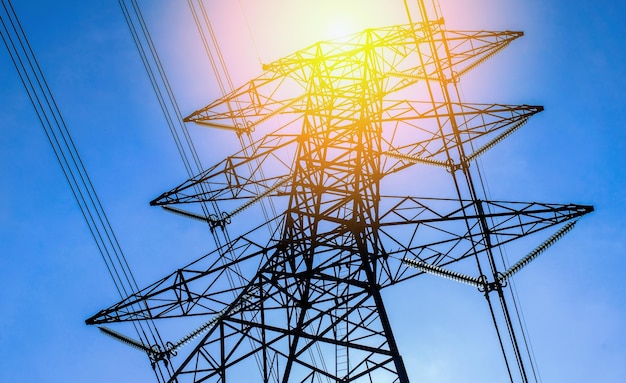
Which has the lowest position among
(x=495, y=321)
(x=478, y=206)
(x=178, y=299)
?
(x=495, y=321)

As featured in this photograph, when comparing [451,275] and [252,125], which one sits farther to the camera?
[252,125]

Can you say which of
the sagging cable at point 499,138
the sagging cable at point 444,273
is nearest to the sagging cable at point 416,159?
the sagging cable at point 499,138

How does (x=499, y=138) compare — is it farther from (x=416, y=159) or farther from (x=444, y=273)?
(x=444, y=273)

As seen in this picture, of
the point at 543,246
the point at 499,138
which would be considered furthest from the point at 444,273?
the point at 499,138

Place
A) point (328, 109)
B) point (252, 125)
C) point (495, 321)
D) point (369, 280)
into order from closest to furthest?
1. point (369, 280)
2. point (495, 321)
3. point (328, 109)
4. point (252, 125)

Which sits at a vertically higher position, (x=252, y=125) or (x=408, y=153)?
(x=252, y=125)

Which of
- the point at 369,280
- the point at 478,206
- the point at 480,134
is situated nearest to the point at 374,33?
the point at 480,134

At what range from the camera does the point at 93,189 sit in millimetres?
11336

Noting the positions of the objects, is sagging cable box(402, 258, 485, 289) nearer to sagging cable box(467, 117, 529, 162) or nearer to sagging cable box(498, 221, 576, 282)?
sagging cable box(498, 221, 576, 282)

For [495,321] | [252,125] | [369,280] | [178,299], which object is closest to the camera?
[369,280]

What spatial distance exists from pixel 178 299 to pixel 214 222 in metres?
2.41

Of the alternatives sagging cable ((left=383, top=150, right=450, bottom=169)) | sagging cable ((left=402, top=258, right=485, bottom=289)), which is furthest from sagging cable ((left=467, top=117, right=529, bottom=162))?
sagging cable ((left=402, top=258, right=485, bottom=289))

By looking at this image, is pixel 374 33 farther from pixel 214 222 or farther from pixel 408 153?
pixel 214 222

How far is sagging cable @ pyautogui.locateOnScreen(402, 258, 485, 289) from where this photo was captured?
8.69 metres
